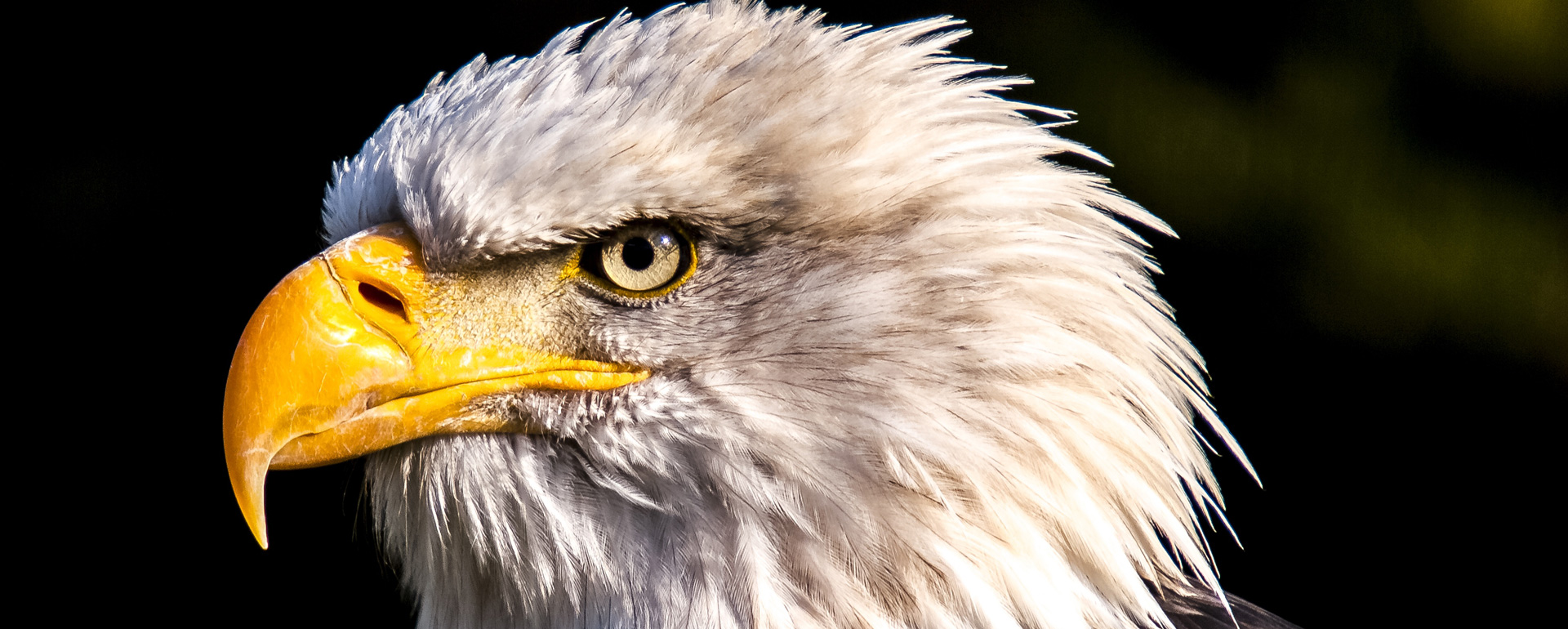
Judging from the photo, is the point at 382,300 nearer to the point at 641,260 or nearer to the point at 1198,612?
the point at 641,260

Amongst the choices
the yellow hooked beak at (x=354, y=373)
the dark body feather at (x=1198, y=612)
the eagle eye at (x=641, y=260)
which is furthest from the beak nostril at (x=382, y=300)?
the dark body feather at (x=1198, y=612)

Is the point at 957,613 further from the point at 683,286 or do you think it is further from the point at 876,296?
the point at 683,286

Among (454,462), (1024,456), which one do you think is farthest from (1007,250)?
(454,462)

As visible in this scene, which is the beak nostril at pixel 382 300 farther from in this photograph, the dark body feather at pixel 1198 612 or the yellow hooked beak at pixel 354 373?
the dark body feather at pixel 1198 612

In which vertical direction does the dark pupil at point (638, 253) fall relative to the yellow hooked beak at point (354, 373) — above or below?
above

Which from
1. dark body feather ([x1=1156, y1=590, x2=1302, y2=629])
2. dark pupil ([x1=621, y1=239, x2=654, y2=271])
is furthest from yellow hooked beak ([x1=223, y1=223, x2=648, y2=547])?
dark body feather ([x1=1156, y1=590, x2=1302, y2=629])

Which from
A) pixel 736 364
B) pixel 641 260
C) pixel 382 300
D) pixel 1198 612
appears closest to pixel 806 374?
pixel 736 364

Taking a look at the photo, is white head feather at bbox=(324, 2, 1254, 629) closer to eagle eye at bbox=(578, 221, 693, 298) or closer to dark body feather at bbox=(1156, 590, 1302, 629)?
eagle eye at bbox=(578, 221, 693, 298)
